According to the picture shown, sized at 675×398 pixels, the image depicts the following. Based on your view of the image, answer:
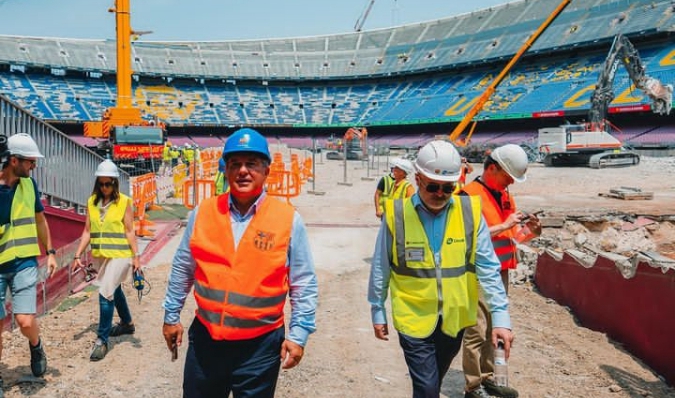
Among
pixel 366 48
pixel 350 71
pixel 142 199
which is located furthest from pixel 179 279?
pixel 366 48

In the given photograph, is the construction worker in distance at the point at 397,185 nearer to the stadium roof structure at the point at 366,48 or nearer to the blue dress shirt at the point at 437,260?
the blue dress shirt at the point at 437,260

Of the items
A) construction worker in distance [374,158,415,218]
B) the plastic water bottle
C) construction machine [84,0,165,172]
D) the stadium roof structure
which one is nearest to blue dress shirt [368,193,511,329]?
the plastic water bottle

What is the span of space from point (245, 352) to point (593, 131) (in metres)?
26.7

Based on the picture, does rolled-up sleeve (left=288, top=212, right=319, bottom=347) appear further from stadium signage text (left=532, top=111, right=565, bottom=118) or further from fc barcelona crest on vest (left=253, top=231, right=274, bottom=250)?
stadium signage text (left=532, top=111, right=565, bottom=118)

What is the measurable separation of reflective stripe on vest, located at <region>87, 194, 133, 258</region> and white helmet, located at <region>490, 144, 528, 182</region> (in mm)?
3231

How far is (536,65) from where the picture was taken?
147 feet

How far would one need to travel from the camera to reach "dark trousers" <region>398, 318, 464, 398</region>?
2.78 metres

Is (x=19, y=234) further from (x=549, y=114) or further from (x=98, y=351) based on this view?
(x=549, y=114)

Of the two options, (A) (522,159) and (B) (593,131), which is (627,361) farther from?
(B) (593,131)

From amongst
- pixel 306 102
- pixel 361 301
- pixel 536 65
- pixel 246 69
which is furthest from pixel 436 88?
pixel 361 301

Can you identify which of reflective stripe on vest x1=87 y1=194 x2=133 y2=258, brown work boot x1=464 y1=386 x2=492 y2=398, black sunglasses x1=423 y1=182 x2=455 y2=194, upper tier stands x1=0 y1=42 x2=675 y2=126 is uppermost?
upper tier stands x1=0 y1=42 x2=675 y2=126

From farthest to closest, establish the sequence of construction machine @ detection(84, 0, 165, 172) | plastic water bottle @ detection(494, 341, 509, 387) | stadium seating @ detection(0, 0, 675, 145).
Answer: stadium seating @ detection(0, 0, 675, 145) < construction machine @ detection(84, 0, 165, 172) < plastic water bottle @ detection(494, 341, 509, 387)

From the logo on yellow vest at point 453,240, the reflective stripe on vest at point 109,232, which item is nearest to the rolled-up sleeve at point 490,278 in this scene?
the logo on yellow vest at point 453,240

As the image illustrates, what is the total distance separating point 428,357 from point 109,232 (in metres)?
3.14
